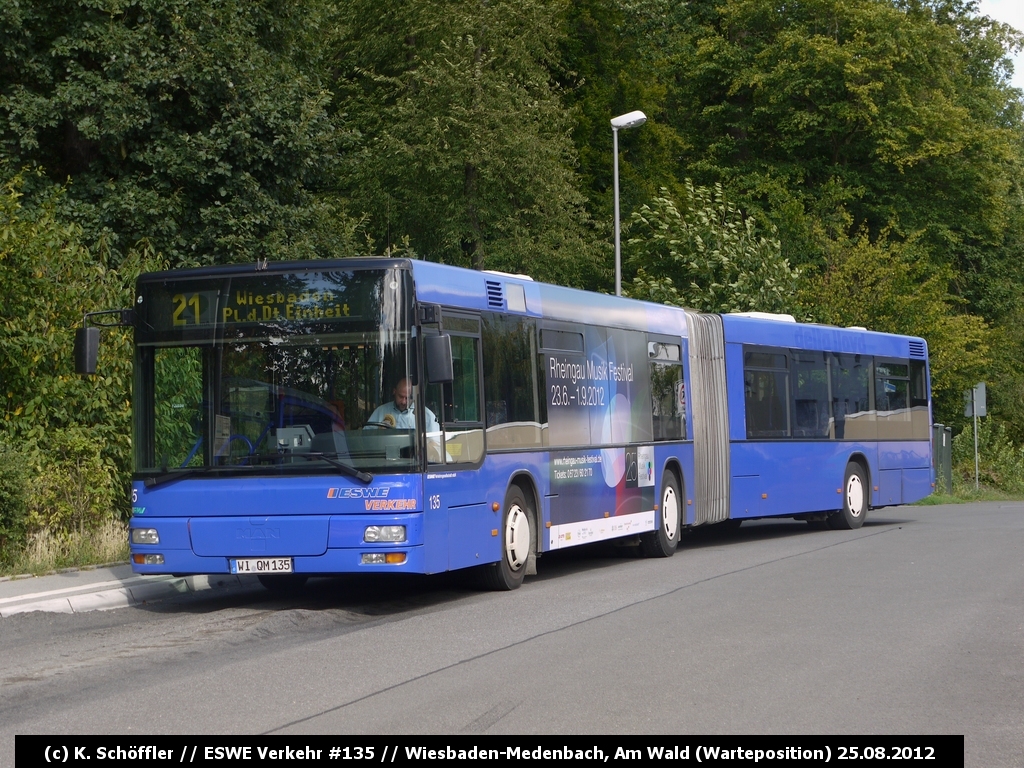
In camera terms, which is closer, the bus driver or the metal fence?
the bus driver

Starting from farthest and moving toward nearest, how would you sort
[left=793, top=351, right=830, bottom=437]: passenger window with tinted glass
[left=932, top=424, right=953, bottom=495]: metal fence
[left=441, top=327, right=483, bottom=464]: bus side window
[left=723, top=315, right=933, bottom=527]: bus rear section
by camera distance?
1. [left=932, top=424, right=953, bottom=495]: metal fence
2. [left=793, top=351, right=830, bottom=437]: passenger window with tinted glass
3. [left=723, top=315, right=933, bottom=527]: bus rear section
4. [left=441, top=327, right=483, bottom=464]: bus side window

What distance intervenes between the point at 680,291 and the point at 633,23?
15.8m

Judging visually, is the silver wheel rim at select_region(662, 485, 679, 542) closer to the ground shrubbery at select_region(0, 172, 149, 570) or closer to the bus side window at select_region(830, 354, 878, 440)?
the bus side window at select_region(830, 354, 878, 440)

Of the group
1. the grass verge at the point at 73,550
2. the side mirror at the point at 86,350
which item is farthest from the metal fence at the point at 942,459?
the side mirror at the point at 86,350

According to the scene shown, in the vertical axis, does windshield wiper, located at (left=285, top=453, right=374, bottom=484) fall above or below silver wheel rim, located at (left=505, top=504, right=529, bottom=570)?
above

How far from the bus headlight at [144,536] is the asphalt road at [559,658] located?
667mm

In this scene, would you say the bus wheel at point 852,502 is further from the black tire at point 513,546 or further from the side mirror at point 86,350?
the side mirror at point 86,350

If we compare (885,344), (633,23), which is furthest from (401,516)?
(633,23)

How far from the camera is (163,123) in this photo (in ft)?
80.6

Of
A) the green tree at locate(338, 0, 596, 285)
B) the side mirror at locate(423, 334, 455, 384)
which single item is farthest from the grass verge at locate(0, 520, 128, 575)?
the green tree at locate(338, 0, 596, 285)

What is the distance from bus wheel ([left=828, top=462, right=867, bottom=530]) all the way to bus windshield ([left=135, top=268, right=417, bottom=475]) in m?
12.4

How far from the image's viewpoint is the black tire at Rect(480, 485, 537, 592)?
13.2m

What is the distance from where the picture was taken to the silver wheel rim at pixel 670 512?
56.9 ft

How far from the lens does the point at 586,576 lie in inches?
591
